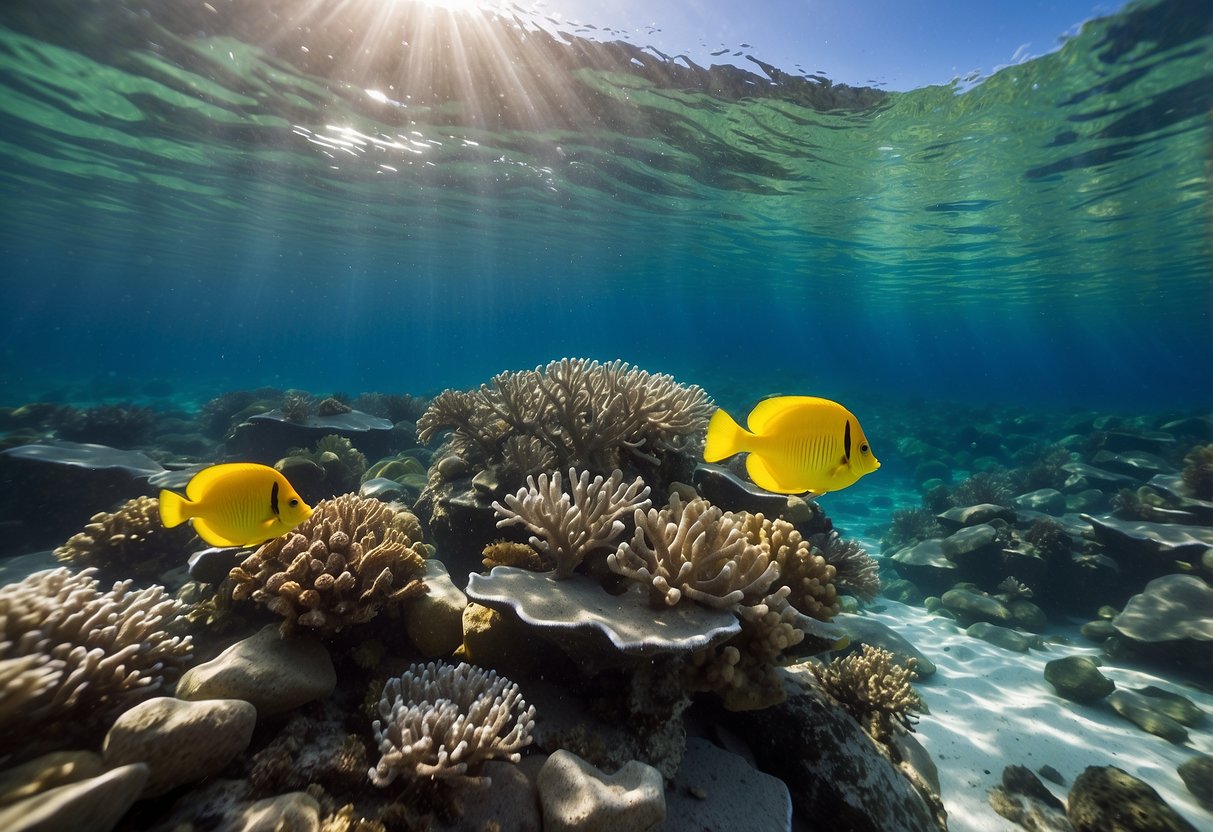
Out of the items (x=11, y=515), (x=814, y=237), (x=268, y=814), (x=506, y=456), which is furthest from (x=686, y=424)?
(x=814, y=237)

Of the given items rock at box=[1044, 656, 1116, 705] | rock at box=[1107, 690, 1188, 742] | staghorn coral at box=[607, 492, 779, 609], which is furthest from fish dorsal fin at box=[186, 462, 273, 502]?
rock at box=[1107, 690, 1188, 742]

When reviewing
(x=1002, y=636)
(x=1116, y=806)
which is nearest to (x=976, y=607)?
(x=1002, y=636)

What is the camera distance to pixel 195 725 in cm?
229

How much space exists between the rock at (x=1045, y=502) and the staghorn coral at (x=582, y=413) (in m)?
14.6

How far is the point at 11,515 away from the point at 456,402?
7.97 meters

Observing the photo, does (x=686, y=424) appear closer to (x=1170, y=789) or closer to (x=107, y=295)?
(x=1170, y=789)

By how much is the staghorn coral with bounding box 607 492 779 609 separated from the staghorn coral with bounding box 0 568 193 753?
263 cm

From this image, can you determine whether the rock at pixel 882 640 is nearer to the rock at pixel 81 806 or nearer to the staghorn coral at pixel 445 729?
the staghorn coral at pixel 445 729

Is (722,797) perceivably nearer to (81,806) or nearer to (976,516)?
(81,806)

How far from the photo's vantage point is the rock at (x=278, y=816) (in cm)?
212

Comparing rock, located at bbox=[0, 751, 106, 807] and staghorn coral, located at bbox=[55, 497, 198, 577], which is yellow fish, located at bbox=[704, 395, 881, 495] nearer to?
rock, located at bbox=[0, 751, 106, 807]

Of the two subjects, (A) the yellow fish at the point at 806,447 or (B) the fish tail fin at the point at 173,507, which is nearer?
(A) the yellow fish at the point at 806,447

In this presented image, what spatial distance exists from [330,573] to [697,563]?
2.35 meters

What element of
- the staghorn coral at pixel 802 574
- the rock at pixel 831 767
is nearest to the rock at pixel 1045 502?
the rock at pixel 831 767
